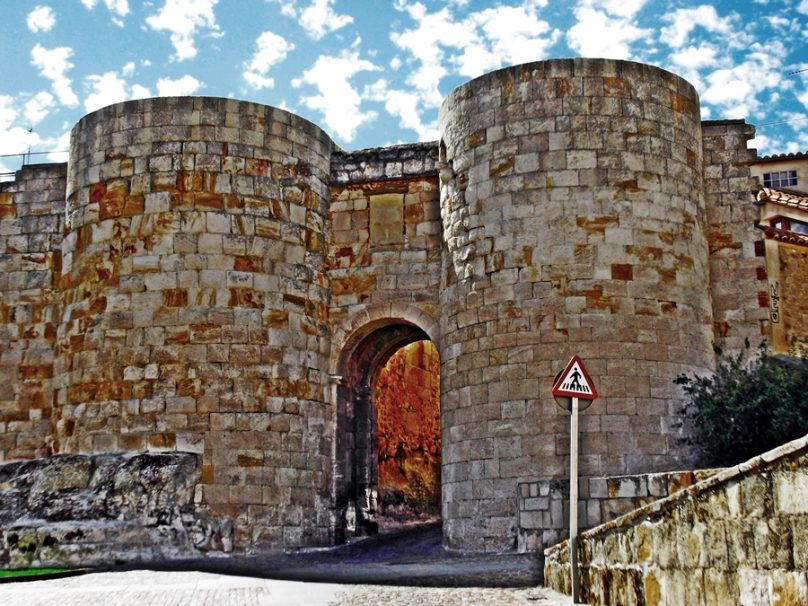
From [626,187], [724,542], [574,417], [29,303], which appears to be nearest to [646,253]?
[626,187]

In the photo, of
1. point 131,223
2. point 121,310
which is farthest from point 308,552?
point 131,223

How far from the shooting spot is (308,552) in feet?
47.0

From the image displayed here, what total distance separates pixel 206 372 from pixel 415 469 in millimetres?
8718

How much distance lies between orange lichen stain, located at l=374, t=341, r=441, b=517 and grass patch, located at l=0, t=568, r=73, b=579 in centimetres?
757

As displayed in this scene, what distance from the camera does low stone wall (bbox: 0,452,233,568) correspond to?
44.9ft

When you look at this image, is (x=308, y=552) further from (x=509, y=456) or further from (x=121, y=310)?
(x=121, y=310)

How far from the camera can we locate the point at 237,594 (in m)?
9.92

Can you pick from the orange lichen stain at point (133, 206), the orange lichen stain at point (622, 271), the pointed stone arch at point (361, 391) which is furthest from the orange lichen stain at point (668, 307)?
the orange lichen stain at point (133, 206)

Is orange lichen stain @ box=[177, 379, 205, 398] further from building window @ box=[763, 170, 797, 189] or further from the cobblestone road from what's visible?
building window @ box=[763, 170, 797, 189]

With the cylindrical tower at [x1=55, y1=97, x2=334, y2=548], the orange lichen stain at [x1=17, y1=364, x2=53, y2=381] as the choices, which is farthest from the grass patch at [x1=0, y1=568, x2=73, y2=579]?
the orange lichen stain at [x1=17, y1=364, x2=53, y2=381]

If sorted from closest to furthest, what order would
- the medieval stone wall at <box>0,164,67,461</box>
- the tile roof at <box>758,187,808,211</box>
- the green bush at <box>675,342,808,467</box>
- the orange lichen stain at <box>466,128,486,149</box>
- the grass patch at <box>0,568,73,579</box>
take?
the grass patch at <box>0,568,73,579</box>
the green bush at <box>675,342,808,467</box>
the orange lichen stain at <box>466,128,486,149</box>
the medieval stone wall at <box>0,164,67,461</box>
the tile roof at <box>758,187,808,211</box>

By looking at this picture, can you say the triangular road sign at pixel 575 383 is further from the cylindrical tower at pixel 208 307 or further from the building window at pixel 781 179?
the building window at pixel 781 179

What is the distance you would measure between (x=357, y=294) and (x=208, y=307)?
7.20 feet

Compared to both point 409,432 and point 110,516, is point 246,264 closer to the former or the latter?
point 110,516
